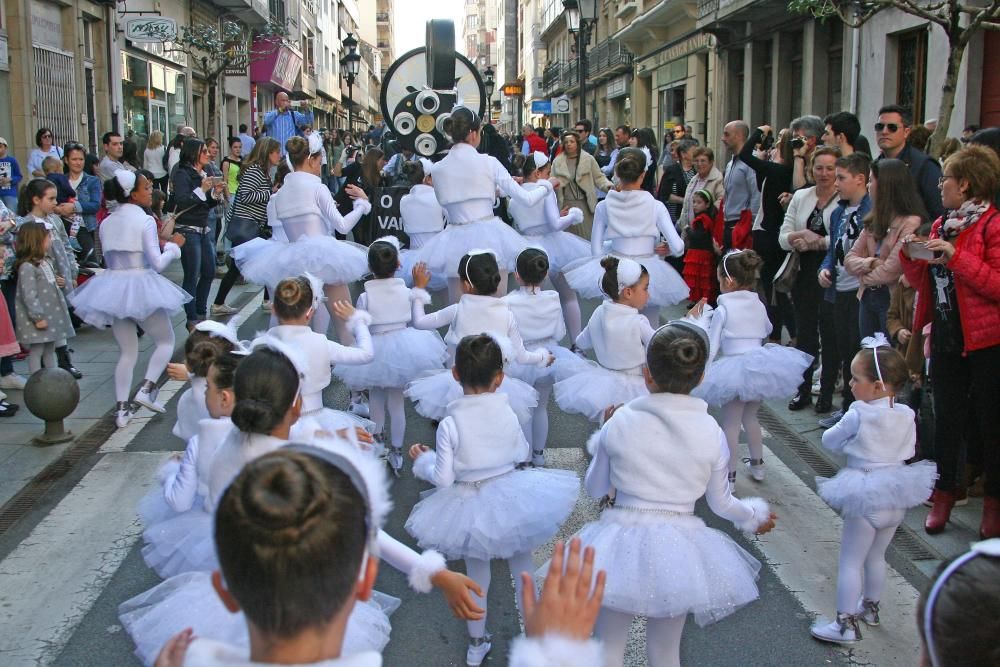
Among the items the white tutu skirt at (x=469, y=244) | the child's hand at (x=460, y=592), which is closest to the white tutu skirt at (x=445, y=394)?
the white tutu skirt at (x=469, y=244)

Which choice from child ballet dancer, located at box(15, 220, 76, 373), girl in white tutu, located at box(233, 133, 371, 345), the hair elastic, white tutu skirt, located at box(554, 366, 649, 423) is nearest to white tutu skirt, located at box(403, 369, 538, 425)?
white tutu skirt, located at box(554, 366, 649, 423)

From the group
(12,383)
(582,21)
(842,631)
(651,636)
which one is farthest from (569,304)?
(582,21)

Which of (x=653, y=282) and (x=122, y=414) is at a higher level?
(x=653, y=282)

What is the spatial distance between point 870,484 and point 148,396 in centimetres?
554

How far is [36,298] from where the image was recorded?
7906 mm

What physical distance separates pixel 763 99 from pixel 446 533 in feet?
78.0

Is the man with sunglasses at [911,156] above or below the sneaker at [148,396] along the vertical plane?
above

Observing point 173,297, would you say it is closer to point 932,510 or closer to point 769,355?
point 769,355

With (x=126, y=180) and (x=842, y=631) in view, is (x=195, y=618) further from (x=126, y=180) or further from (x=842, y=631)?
(x=126, y=180)

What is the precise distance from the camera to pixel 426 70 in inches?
494

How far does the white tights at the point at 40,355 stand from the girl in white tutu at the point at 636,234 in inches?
167

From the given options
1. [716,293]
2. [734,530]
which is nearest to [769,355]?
[734,530]

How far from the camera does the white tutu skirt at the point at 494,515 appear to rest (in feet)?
13.2

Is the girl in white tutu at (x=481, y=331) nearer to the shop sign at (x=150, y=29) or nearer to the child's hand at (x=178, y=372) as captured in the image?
the child's hand at (x=178, y=372)
